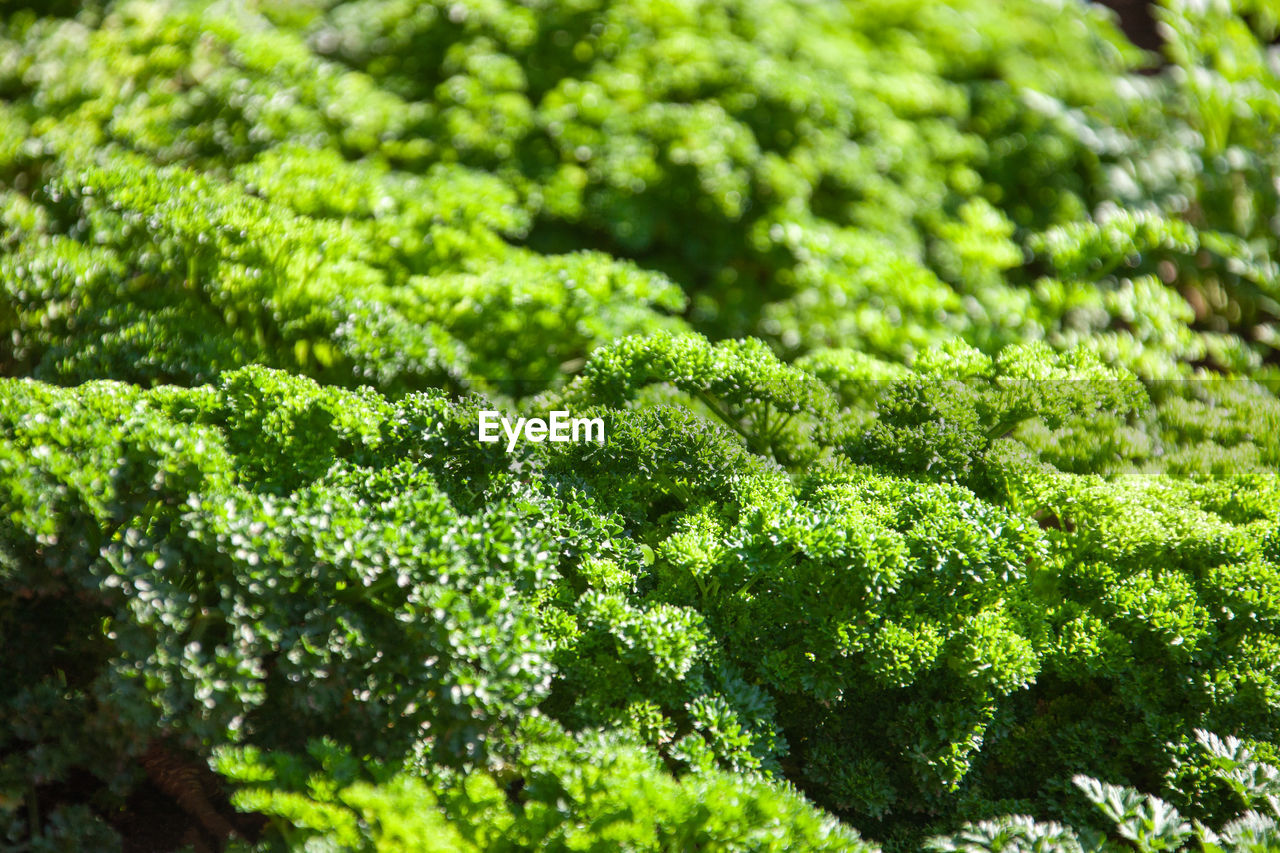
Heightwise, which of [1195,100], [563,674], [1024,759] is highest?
[1195,100]

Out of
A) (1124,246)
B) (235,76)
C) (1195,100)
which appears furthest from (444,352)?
(1195,100)

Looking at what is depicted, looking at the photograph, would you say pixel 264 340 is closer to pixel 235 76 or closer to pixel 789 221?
pixel 235 76

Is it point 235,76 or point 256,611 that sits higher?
point 235,76

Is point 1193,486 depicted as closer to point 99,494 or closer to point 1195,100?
point 99,494

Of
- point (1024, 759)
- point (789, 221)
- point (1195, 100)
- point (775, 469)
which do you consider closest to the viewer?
point (1024, 759)

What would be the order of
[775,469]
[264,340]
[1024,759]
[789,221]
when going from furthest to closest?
[789,221] → [264,340] → [775,469] → [1024,759]

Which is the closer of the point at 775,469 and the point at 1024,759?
the point at 1024,759
